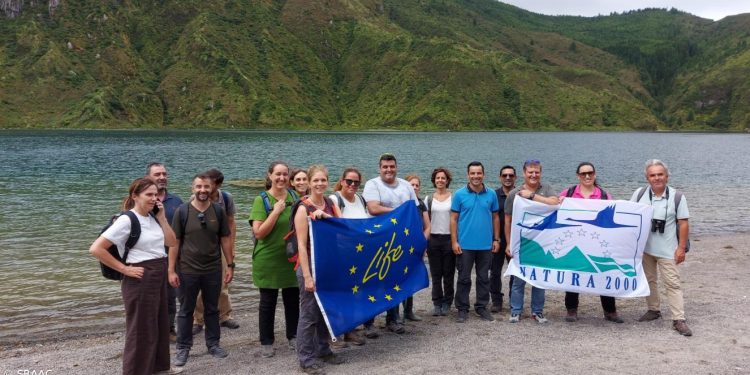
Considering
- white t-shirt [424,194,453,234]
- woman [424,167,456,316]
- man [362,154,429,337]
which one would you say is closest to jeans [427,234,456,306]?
woman [424,167,456,316]

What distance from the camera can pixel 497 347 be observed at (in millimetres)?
7676

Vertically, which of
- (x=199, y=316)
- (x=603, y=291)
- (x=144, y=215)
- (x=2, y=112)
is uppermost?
(x=2, y=112)

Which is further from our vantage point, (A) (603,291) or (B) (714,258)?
(B) (714,258)

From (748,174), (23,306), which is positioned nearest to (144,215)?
(23,306)

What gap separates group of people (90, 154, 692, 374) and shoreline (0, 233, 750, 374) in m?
0.27

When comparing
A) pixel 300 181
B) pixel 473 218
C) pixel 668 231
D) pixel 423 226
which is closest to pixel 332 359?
pixel 300 181

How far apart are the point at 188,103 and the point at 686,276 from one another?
19867 cm

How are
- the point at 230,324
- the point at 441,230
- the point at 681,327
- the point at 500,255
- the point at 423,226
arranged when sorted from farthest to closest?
the point at 500,255
the point at 230,324
the point at 441,230
the point at 423,226
the point at 681,327

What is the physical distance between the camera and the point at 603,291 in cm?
873

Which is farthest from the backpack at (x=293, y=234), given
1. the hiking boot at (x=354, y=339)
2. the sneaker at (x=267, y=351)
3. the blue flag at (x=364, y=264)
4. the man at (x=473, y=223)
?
the man at (x=473, y=223)

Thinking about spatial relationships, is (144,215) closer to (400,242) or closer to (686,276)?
(400,242)

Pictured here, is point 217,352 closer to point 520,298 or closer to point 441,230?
point 441,230

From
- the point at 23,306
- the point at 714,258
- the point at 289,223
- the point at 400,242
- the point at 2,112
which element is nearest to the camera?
the point at 289,223

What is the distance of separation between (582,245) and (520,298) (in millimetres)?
1389
